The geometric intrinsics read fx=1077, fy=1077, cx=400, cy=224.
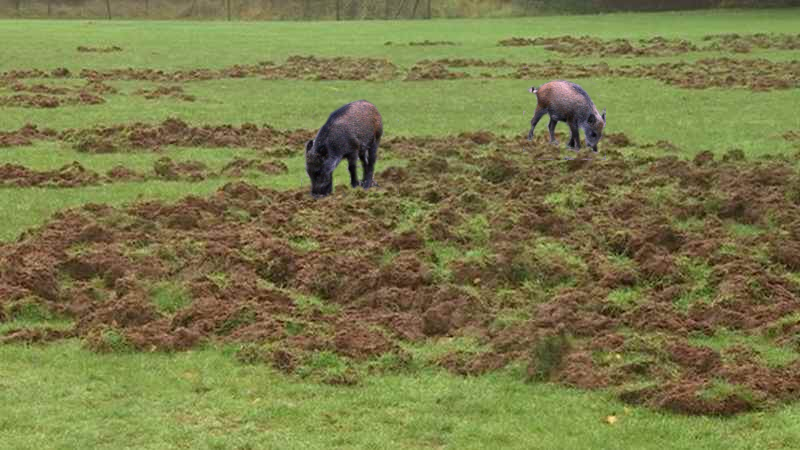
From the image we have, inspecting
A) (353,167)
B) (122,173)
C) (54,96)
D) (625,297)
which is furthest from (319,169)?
(54,96)

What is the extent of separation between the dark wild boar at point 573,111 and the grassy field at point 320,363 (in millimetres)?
1748

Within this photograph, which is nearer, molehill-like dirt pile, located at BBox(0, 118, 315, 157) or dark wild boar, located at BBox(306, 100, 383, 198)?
dark wild boar, located at BBox(306, 100, 383, 198)

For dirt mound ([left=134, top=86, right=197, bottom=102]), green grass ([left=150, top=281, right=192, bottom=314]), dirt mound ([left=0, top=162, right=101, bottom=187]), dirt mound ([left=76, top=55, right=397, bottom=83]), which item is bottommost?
green grass ([left=150, top=281, right=192, bottom=314])

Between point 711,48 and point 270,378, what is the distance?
3501cm

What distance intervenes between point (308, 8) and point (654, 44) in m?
38.9

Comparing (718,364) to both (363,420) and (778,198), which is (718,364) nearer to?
(363,420)

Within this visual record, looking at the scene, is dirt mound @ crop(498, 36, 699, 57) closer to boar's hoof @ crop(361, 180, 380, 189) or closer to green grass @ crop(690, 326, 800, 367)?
boar's hoof @ crop(361, 180, 380, 189)

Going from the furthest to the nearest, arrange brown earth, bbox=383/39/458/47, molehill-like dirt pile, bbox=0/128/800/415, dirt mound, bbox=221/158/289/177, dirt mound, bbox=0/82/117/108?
brown earth, bbox=383/39/458/47
dirt mound, bbox=0/82/117/108
dirt mound, bbox=221/158/289/177
molehill-like dirt pile, bbox=0/128/800/415

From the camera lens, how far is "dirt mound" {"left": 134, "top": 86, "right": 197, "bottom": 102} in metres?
29.2

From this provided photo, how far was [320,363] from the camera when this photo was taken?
33.4 ft

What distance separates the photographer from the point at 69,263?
12.9 m

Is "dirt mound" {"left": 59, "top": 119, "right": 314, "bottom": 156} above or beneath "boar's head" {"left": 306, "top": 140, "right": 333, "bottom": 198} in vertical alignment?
beneath

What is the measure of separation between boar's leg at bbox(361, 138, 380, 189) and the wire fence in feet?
191

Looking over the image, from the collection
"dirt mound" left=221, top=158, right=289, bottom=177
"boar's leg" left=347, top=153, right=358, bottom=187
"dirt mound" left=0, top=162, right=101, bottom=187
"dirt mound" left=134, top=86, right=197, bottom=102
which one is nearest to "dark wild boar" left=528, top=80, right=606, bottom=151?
"boar's leg" left=347, top=153, right=358, bottom=187
